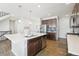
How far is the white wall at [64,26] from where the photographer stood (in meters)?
1.68

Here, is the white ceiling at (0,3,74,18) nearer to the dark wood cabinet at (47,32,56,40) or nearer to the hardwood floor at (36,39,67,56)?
the dark wood cabinet at (47,32,56,40)

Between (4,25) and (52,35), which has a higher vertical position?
(4,25)

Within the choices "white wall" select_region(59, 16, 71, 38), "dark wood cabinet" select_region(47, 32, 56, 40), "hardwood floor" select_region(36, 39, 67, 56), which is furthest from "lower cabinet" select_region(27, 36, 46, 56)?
"white wall" select_region(59, 16, 71, 38)

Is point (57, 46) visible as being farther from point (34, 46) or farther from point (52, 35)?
point (34, 46)

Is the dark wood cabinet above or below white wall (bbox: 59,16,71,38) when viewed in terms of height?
below

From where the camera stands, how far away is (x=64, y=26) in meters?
1.71

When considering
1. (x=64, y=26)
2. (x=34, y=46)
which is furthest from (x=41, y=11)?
(x=34, y=46)

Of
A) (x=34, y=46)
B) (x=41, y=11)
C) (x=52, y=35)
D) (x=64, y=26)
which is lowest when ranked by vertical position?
(x=34, y=46)

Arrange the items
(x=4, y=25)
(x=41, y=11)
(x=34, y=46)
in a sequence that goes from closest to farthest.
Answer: (x=4, y=25), (x=41, y=11), (x=34, y=46)

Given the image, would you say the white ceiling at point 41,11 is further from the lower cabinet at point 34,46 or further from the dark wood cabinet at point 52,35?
the lower cabinet at point 34,46

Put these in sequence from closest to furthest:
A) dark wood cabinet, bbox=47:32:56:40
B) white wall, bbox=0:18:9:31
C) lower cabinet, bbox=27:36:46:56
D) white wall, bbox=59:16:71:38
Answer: white wall, bbox=0:18:9:31 → white wall, bbox=59:16:71:38 → dark wood cabinet, bbox=47:32:56:40 → lower cabinet, bbox=27:36:46:56

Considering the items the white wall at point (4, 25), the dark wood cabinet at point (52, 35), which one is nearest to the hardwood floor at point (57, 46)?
the dark wood cabinet at point (52, 35)

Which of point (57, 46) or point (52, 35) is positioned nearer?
point (52, 35)

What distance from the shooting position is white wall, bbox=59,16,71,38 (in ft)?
5.50
